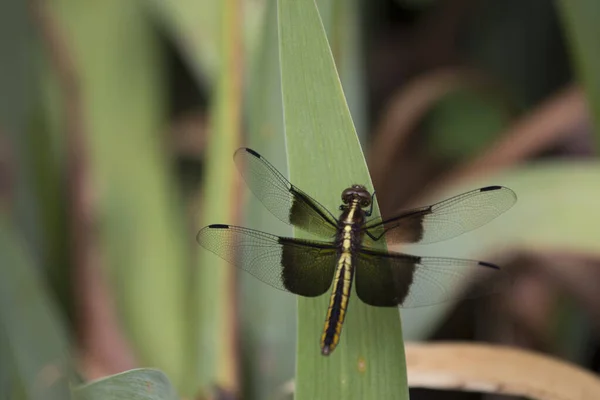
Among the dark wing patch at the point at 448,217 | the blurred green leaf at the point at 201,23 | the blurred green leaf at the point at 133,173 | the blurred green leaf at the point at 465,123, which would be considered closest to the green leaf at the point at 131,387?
the dark wing patch at the point at 448,217

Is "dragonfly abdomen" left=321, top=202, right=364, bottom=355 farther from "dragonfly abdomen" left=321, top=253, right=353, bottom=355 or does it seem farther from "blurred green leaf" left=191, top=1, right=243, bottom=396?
"blurred green leaf" left=191, top=1, right=243, bottom=396

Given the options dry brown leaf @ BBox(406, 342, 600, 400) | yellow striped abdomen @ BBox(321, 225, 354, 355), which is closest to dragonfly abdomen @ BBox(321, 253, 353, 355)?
yellow striped abdomen @ BBox(321, 225, 354, 355)

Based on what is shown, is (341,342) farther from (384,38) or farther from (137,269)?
(384,38)

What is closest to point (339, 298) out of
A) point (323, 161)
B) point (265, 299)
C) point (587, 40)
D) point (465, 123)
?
point (323, 161)

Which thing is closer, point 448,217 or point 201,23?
point 448,217

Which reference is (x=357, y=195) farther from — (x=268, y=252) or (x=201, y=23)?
(x=201, y=23)

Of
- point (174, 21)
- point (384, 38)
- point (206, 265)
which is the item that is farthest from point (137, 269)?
point (384, 38)
